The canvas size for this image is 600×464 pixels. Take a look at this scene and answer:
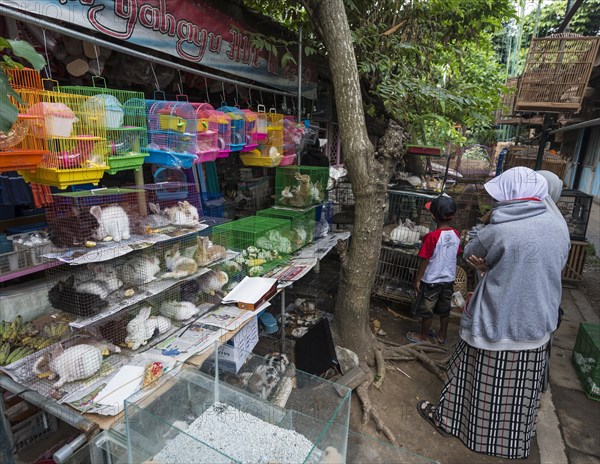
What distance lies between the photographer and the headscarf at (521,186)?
277 centimetres

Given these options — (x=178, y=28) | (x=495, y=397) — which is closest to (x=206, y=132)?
(x=178, y=28)

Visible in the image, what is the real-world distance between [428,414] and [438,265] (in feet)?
5.47

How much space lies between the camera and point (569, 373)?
14.4 feet

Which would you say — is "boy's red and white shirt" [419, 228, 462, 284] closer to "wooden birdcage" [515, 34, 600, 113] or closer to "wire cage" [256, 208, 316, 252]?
"wire cage" [256, 208, 316, 252]

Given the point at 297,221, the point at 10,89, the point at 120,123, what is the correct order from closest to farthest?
the point at 10,89, the point at 120,123, the point at 297,221

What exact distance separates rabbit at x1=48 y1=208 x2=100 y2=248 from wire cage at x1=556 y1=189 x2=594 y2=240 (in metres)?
7.14

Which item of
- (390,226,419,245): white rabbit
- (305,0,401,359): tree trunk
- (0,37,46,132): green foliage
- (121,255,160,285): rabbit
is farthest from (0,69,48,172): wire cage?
(390,226,419,245): white rabbit

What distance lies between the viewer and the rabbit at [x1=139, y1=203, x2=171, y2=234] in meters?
2.93

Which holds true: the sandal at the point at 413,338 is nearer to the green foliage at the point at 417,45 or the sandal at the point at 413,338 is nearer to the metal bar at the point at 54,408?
the green foliage at the point at 417,45

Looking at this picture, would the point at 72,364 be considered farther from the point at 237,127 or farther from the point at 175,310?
the point at 237,127

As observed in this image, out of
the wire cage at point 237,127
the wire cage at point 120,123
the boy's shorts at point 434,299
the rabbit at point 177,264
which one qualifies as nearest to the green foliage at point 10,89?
the wire cage at point 120,123

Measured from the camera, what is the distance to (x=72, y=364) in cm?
240

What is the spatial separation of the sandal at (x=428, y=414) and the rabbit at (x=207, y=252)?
2.45 m

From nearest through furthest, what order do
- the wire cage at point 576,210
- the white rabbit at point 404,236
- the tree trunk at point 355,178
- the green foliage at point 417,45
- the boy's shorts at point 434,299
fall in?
A: the tree trunk at point 355,178 → the boy's shorts at point 434,299 → the green foliage at point 417,45 → the white rabbit at point 404,236 → the wire cage at point 576,210
